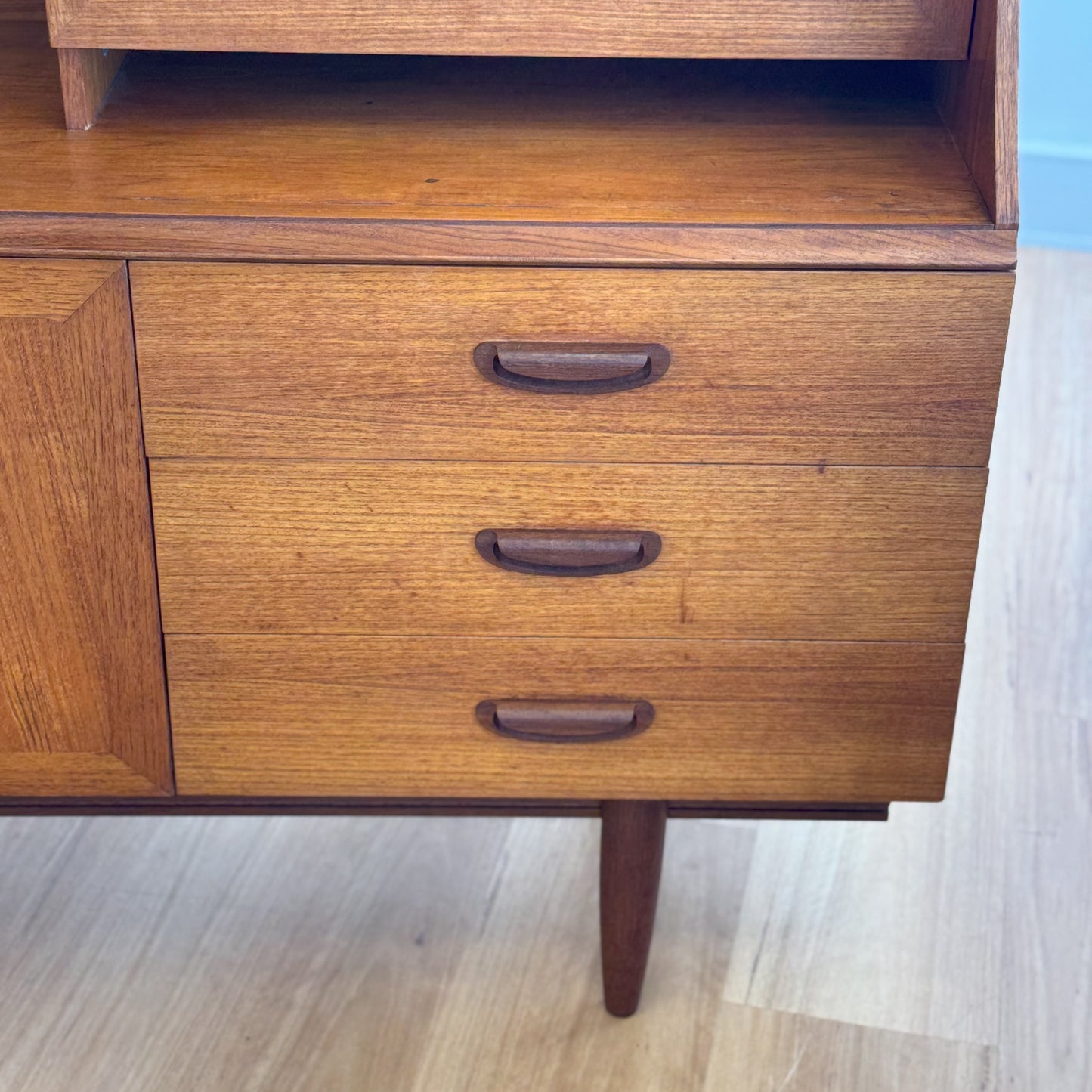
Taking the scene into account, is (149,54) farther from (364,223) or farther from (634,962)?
(634,962)

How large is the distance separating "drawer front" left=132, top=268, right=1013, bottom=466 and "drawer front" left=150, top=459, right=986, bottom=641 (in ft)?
0.06

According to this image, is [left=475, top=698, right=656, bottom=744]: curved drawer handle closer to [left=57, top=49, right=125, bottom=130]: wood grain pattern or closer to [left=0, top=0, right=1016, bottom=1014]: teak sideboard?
[left=0, top=0, right=1016, bottom=1014]: teak sideboard

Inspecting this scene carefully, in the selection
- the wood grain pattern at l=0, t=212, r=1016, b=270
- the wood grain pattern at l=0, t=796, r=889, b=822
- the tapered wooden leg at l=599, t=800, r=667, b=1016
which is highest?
the wood grain pattern at l=0, t=212, r=1016, b=270

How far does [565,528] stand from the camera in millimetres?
913

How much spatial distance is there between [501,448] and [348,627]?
162mm

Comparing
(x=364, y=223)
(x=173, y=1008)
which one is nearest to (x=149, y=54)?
(x=364, y=223)

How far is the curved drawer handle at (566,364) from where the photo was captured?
0.85 meters

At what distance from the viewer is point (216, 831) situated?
132cm

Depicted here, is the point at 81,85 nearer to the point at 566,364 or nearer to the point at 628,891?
the point at 566,364

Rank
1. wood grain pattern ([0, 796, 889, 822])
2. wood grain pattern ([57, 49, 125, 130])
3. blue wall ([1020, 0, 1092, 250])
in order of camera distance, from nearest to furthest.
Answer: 1. wood grain pattern ([57, 49, 125, 130])
2. wood grain pattern ([0, 796, 889, 822])
3. blue wall ([1020, 0, 1092, 250])

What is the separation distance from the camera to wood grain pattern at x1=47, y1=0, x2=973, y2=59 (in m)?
0.90

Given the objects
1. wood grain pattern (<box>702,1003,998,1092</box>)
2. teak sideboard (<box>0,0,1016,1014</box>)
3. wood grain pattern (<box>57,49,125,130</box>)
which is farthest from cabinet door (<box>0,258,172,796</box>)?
wood grain pattern (<box>702,1003,998,1092</box>)

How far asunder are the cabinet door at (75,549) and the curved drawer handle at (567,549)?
0.72ft

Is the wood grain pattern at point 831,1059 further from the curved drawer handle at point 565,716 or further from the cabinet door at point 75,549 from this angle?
the cabinet door at point 75,549
